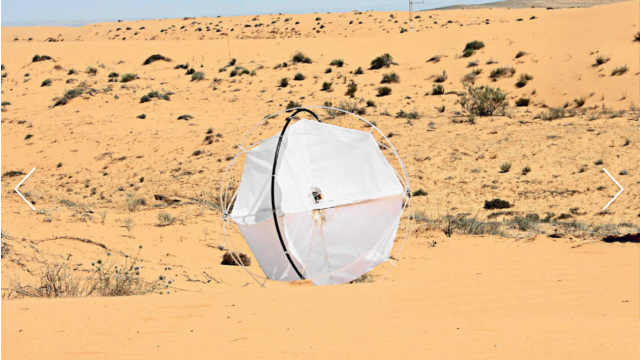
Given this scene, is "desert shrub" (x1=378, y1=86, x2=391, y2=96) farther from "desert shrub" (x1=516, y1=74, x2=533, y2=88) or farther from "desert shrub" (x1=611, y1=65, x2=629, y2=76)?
"desert shrub" (x1=611, y1=65, x2=629, y2=76)

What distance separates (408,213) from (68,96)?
24.6m

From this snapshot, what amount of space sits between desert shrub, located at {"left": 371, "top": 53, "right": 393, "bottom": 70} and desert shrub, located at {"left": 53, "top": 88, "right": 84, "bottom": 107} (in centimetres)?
1502

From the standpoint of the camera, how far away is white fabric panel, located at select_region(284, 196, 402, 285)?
8.14 metres

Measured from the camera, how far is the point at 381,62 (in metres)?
34.1

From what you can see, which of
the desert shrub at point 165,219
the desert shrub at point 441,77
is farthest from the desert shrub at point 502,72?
the desert shrub at point 165,219

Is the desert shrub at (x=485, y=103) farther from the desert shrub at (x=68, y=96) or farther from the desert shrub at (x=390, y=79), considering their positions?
the desert shrub at (x=68, y=96)

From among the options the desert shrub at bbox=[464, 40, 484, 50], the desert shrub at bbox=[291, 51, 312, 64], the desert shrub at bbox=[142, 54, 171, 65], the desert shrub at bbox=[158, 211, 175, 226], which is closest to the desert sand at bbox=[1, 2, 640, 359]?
the desert shrub at bbox=[158, 211, 175, 226]

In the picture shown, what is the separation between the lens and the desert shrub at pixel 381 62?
34062 millimetres

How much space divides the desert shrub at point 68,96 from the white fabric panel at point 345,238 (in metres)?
24.7

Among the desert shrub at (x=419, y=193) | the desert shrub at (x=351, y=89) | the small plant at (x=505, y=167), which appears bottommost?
the desert shrub at (x=419, y=193)

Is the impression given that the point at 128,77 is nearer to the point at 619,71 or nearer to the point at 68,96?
the point at 68,96

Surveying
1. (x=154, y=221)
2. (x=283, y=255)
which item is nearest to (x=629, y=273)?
(x=283, y=255)

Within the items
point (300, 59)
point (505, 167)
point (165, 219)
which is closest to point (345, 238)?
point (165, 219)

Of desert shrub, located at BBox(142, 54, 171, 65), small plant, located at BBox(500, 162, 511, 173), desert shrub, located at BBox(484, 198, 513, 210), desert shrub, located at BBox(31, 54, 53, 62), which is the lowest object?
desert shrub, located at BBox(484, 198, 513, 210)
